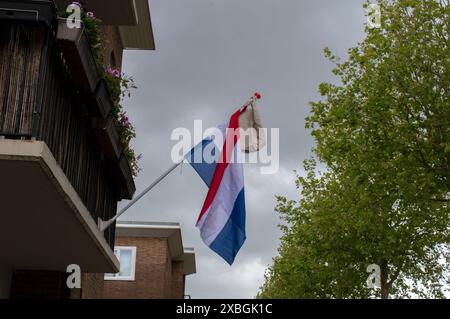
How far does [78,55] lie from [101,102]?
4.99 ft

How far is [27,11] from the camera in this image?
8797mm

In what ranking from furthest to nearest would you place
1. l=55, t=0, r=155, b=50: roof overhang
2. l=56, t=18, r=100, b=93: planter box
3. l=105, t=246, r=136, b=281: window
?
1. l=105, t=246, r=136, b=281: window
2. l=55, t=0, r=155, b=50: roof overhang
3. l=56, t=18, r=100, b=93: planter box

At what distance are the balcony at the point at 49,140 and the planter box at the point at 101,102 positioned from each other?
0.05 feet

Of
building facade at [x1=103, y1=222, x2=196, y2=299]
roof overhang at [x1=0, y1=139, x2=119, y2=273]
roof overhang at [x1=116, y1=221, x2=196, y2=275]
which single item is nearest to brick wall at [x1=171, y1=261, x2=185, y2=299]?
roof overhang at [x1=116, y1=221, x2=196, y2=275]

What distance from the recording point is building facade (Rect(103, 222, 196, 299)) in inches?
1321

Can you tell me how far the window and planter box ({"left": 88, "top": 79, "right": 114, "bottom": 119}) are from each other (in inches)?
915

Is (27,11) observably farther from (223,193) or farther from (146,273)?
(146,273)

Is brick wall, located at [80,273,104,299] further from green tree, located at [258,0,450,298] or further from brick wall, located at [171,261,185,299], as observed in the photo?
brick wall, located at [171,261,185,299]

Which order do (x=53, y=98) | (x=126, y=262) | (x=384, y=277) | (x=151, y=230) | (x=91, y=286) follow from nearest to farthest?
(x=53, y=98) → (x=91, y=286) → (x=384, y=277) → (x=151, y=230) → (x=126, y=262)

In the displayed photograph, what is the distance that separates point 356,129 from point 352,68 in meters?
2.12

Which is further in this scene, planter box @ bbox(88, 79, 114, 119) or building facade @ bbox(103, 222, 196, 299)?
building facade @ bbox(103, 222, 196, 299)

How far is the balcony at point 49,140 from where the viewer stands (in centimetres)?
856

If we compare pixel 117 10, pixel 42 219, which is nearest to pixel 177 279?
pixel 117 10
